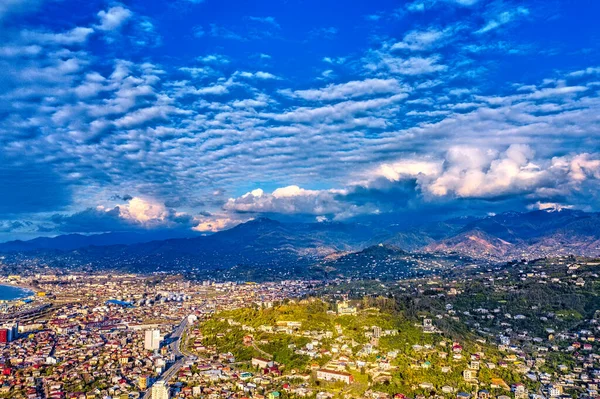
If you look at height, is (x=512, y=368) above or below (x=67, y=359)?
below

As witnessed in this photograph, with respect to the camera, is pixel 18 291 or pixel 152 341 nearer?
pixel 152 341

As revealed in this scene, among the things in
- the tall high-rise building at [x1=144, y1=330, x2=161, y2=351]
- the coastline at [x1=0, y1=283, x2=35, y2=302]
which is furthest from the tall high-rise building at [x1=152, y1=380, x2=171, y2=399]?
the coastline at [x1=0, y1=283, x2=35, y2=302]

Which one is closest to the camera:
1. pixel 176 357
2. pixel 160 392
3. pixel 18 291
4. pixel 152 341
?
pixel 160 392

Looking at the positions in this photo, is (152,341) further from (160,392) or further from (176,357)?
(160,392)

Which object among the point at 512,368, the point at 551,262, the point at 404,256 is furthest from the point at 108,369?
the point at 404,256

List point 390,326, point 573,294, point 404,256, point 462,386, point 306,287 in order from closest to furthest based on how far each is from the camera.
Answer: point 462,386, point 390,326, point 573,294, point 306,287, point 404,256

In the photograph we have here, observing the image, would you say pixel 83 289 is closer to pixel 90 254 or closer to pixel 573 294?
pixel 573 294

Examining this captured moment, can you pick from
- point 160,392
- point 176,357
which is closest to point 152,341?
point 176,357

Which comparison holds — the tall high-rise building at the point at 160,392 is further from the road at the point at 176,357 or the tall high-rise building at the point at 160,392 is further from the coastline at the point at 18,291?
the coastline at the point at 18,291
